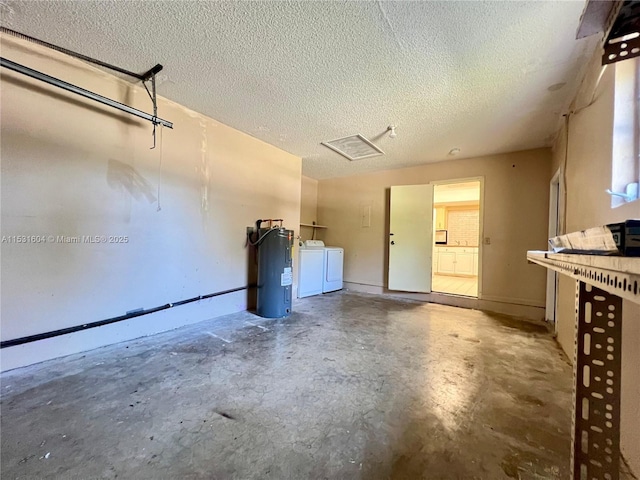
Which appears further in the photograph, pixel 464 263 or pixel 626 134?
pixel 464 263

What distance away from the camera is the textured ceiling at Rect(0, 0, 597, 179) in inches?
62.7

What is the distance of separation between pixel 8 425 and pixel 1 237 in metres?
1.25

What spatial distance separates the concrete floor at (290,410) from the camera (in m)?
1.16

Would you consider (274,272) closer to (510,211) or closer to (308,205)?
(308,205)

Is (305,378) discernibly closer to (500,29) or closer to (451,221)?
(500,29)

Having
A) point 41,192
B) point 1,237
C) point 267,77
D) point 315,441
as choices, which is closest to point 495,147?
point 267,77

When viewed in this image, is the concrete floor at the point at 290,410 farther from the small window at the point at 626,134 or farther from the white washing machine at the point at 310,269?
the white washing machine at the point at 310,269

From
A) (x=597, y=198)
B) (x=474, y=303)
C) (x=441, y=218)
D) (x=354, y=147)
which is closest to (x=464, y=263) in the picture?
(x=441, y=218)

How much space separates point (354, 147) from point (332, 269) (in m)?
2.36

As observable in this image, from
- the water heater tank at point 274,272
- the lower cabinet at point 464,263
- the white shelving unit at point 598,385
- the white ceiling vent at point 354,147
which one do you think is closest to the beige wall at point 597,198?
the white shelving unit at point 598,385

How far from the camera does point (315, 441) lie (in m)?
1.29

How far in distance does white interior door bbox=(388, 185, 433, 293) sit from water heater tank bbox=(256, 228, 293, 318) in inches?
91.1

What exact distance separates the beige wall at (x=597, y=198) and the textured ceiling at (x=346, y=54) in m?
0.35

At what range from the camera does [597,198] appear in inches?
67.0
